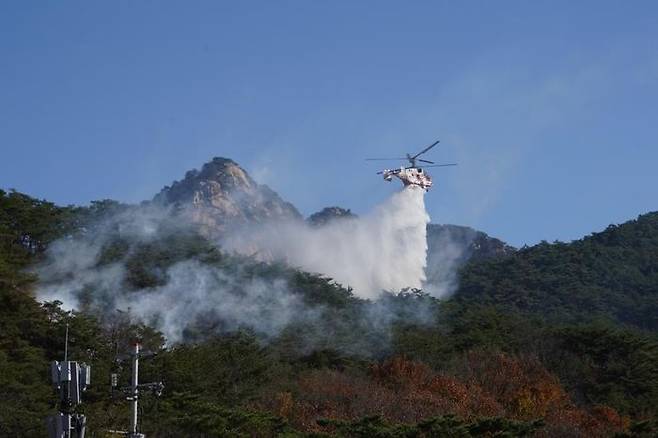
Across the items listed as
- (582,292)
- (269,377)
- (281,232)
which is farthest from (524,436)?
(281,232)

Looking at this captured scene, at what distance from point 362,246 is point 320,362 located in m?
26.8

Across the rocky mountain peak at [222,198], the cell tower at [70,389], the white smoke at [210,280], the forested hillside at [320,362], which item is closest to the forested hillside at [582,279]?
the forested hillside at [320,362]

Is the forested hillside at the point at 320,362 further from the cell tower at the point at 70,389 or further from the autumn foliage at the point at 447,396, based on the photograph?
the cell tower at the point at 70,389

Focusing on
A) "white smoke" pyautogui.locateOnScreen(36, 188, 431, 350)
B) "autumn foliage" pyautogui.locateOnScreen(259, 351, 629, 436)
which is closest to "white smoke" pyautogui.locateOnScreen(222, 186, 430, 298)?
"white smoke" pyautogui.locateOnScreen(36, 188, 431, 350)

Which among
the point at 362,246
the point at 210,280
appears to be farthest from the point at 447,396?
the point at 362,246

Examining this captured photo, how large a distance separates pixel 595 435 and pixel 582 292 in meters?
44.1

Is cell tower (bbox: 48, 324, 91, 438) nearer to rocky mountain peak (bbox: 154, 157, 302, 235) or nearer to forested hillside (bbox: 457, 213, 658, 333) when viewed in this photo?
forested hillside (bbox: 457, 213, 658, 333)

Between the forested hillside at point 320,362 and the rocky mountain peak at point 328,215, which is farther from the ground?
the rocky mountain peak at point 328,215

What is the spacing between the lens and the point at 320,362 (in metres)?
58.3

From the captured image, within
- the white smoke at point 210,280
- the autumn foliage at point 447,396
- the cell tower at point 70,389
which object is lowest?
the cell tower at point 70,389

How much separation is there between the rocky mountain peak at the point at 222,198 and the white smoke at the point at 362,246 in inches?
113

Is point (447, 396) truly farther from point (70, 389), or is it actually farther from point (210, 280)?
point (70, 389)

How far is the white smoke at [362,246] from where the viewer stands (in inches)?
3000

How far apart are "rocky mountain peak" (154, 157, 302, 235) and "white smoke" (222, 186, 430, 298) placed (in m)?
2.86
